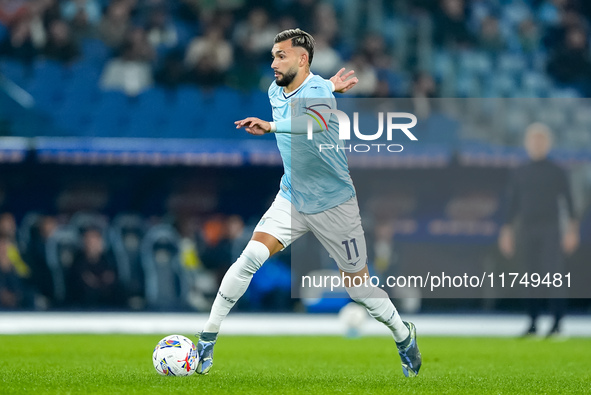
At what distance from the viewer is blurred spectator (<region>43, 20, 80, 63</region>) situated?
1584cm

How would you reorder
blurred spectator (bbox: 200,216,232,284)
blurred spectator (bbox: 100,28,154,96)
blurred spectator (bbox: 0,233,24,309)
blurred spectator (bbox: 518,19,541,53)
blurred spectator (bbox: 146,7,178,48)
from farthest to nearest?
blurred spectator (bbox: 518,19,541,53) < blurred spectator (bbox: 146,7,178,48) < blurred spectator (bbox: 100,28,154,96) < blurred spectator (bbox: 200,216,232,284) < blurred spectator (bbox: 0,233,24,309)

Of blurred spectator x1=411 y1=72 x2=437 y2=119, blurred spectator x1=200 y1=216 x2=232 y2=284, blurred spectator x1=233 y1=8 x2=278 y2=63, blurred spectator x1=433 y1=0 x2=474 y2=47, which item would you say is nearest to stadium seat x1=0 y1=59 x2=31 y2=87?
blurred spectator x1=233 y1=8 x2=278 y2=63

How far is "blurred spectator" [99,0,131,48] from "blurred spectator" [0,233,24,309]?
433 cm

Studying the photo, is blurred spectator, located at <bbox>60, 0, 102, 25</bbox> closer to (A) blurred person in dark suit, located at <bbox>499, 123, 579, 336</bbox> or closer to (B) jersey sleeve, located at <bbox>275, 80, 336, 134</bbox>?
(A) blurred person in dark suit, located at <bbox>499, 123, 579, 336</bbox>

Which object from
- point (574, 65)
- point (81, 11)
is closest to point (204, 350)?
point (81, 11)

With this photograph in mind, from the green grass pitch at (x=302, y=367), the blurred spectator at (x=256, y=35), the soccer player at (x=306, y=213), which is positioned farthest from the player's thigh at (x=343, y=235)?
the blurred spectator at (x=256, y=35)

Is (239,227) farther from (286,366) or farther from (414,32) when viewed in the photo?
(286,366)

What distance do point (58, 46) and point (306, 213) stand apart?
1074 centimetres

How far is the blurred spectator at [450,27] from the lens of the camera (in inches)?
713

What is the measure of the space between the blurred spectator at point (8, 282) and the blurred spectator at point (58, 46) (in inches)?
139

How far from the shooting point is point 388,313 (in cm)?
625

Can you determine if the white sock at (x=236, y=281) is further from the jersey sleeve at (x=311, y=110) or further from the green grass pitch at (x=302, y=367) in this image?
the jersey sleeve at (x=311, y=110)

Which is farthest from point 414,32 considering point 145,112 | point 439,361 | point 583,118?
point 439,361

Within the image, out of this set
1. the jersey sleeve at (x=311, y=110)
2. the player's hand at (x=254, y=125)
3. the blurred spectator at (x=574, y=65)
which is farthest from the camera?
the blurred spectator at (x=574, y=65)
